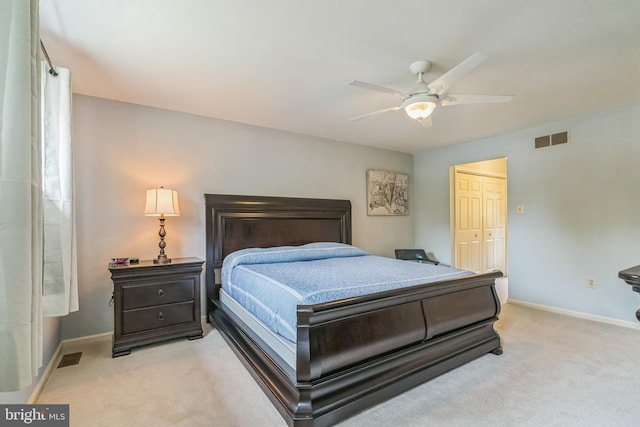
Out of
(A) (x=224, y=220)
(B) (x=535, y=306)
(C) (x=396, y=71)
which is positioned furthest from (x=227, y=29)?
(B) (x=535, y=306)

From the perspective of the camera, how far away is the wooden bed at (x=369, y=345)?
1.66 meters

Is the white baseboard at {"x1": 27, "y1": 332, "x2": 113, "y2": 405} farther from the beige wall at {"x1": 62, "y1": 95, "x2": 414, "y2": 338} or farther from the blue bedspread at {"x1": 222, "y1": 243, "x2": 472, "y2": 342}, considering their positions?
the blue bedspread at {"x1": 222, "y1": 243, "x2": 472, "y2": 342}

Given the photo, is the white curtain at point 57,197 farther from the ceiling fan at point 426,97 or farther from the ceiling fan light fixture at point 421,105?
the ceiling fan light fixture at point 421,105

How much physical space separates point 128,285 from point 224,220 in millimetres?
1213

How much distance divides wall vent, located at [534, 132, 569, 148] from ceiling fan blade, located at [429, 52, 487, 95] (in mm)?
2557

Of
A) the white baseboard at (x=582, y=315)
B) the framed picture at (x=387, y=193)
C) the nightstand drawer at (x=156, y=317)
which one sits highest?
the framed picture at (x=387, y=193)

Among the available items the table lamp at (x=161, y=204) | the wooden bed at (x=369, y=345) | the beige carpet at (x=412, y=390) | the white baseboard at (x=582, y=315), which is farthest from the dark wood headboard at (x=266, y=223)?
the white baseboard at (x=582, y=315)

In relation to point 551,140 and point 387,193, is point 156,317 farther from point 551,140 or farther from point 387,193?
point 551,140

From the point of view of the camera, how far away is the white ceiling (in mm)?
1754

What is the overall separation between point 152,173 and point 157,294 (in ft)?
4.36

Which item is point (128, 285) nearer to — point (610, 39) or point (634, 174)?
point (610, 39)

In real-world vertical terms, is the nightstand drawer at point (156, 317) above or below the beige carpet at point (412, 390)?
above

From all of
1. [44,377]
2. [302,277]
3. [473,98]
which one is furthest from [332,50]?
[44,377]

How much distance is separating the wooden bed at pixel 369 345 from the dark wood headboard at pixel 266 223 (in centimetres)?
80
